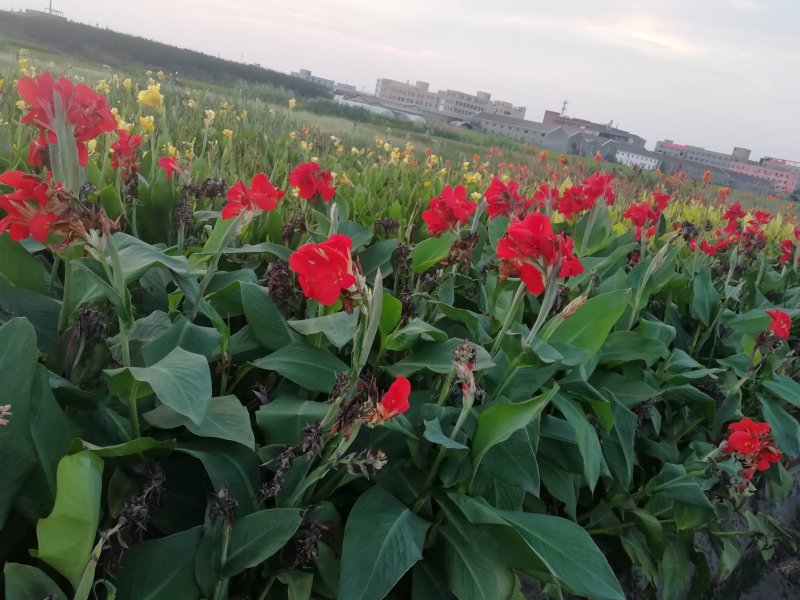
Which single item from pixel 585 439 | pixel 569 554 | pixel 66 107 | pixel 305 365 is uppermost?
pixel 66 107

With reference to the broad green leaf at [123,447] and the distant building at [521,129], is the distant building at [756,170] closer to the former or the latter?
the distant building at [521,129]

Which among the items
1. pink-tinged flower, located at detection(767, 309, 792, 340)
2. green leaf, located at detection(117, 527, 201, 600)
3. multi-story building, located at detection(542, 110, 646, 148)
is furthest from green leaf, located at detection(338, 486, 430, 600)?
multi-story building, located at detection(542, 110, 646, 148)

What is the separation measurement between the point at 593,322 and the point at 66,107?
141 cm

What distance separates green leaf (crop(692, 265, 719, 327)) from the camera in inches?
104

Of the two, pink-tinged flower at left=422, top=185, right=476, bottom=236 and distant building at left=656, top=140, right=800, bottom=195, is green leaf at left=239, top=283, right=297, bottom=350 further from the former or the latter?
distant building at left=656, top=140, right=800, bottom=195

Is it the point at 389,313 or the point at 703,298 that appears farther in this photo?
the point at 703,298

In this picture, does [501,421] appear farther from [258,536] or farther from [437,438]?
[258,536]

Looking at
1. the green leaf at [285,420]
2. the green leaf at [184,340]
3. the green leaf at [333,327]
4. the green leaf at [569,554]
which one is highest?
the green leaf at [333,327]

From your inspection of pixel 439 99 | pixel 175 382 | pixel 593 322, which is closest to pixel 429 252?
pixel 593 322

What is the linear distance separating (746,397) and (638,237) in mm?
1360

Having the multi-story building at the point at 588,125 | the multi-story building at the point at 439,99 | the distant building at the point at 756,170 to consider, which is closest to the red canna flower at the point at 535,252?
the distant building at the point at 756,170

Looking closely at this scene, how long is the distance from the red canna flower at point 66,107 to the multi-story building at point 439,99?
9409cm

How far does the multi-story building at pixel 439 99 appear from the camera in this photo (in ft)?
304

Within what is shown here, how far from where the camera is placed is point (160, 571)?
939mm
